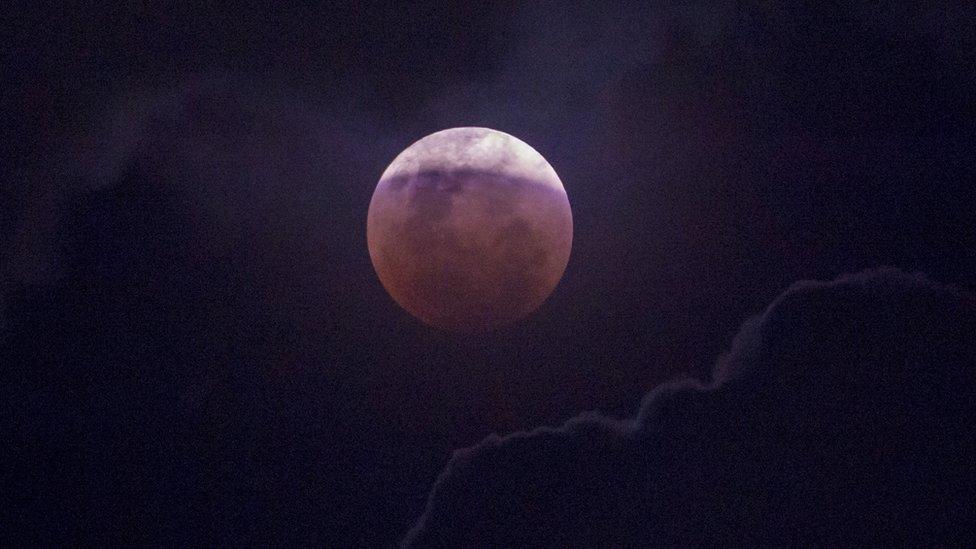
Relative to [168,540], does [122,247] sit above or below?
above

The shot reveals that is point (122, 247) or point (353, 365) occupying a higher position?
point (122, 247)

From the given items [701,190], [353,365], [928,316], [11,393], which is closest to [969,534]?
[928,316]

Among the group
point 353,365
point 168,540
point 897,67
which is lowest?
point 168,540

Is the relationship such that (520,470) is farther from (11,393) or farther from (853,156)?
(11,393)

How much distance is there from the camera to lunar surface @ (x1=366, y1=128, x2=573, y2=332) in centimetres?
502

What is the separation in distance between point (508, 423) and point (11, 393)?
401 cm

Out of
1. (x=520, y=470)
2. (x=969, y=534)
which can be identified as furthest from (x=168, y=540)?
(x=969, y=534)

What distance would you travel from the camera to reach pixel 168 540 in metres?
5.86

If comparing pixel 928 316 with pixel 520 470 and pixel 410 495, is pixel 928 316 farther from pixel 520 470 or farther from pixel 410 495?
pixel 410 495

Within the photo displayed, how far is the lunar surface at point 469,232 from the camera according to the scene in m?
5.02

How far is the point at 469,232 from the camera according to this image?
197 inches

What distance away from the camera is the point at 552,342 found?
5.85 metres

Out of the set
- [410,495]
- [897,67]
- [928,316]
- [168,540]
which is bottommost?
[168,540]

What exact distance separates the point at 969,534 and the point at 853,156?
10.0ft
